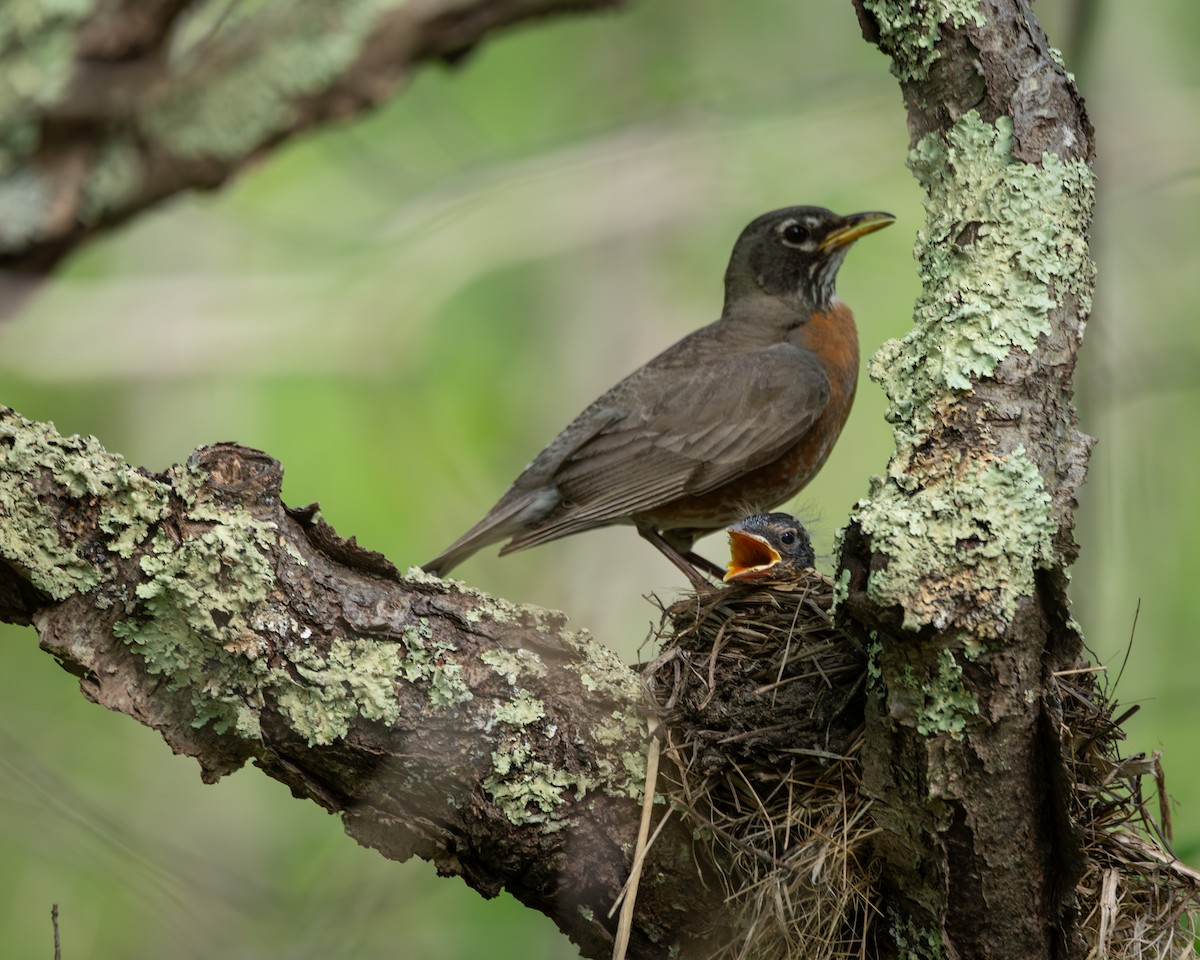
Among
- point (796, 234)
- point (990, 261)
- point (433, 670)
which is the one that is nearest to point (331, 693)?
point (433, 670)

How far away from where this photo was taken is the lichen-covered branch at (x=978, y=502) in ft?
7.84

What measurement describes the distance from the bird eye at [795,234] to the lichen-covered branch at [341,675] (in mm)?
3365

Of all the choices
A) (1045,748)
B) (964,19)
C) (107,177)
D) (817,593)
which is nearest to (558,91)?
(107,177)

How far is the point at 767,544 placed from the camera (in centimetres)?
458

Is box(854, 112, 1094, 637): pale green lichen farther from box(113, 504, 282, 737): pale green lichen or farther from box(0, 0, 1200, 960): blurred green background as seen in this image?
box(0, 0, 1200, 960): blurred green background

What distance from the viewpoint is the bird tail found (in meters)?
4.86

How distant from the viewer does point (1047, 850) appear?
2545 millimetres

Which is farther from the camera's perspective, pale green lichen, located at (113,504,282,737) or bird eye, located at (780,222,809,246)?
bird eye, located at (780,222,809,246)

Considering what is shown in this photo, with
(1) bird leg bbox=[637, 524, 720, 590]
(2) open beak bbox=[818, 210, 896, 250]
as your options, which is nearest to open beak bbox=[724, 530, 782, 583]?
(1) bird leg bbox=[637, 524, 720, 590]

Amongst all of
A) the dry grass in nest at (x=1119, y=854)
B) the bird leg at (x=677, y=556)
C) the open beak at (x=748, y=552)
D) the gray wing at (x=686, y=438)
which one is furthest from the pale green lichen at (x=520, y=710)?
the bird leg at (x=677, y=556)

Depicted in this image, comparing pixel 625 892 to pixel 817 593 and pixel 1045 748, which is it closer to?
pixel 1045 748

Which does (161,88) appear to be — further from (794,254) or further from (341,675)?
(794,254)

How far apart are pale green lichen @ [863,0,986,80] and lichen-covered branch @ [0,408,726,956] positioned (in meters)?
1.46

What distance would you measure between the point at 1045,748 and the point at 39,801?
7.62 ft
